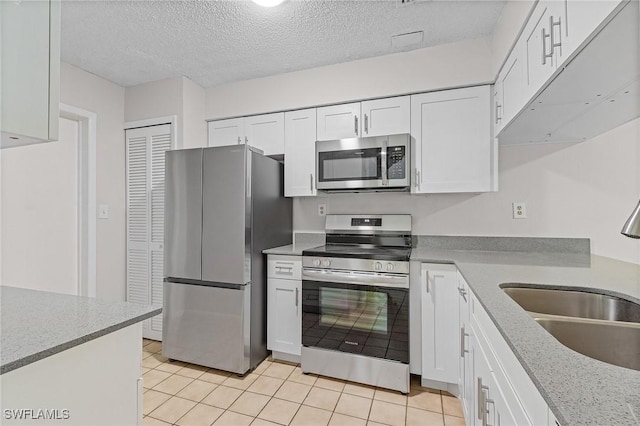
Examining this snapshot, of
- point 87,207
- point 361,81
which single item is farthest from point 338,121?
point 87,207

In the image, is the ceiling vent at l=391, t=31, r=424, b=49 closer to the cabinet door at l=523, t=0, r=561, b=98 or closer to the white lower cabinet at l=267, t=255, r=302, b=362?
the cabinet door at l=523, t=0, r=561, b=98

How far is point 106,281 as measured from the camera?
116 inches

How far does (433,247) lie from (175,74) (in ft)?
8.98

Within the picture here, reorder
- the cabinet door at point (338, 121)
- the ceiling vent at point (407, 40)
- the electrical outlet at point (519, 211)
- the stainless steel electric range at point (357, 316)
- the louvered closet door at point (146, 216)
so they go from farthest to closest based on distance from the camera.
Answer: the louvered closet door at point (146, 216)
the cabinet door at point (338, 121)
the electrical outlet at point (519, 211)
the ceiling vent at point (407, 40)
the stainless steel electric range at point (357, 316)

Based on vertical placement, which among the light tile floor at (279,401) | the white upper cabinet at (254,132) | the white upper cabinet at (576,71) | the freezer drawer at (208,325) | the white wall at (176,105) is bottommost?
the light tile floor at (279,401)

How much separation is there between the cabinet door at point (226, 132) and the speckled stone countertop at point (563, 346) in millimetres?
2173

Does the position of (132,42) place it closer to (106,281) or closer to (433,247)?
(106,281)

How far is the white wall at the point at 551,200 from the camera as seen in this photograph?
1.76 meters

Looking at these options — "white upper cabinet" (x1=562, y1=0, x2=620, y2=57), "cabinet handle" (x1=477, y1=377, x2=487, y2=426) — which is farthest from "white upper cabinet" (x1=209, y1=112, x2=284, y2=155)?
"cabinet handle" (x1=477, y1=377, x2=487, y2=426)

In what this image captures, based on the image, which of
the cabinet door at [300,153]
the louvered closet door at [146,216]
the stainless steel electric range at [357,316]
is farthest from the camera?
the louvered closet door at [146,216]

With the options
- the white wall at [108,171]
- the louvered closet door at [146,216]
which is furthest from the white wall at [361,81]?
the white wall at [108,171]

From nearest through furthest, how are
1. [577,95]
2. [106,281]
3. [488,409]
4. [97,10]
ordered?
[488,409] < [577,95] < [97,10] < [106,281]

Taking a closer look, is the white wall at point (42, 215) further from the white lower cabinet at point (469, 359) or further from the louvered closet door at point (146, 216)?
the white lower cabinet at point (469, 359)

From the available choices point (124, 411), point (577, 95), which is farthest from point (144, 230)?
point (577, 95)
